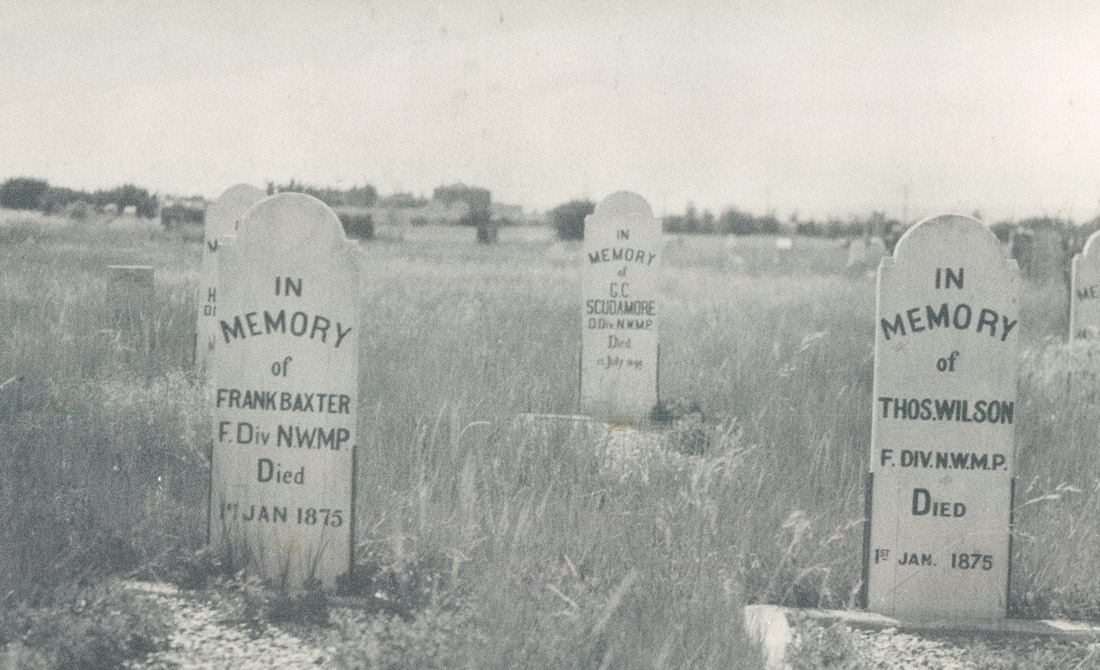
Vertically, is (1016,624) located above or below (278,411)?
below

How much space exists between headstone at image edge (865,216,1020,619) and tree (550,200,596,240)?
161ft

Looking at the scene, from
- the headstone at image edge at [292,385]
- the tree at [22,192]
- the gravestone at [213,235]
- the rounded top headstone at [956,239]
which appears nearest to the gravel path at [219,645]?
the headstone at image edge at [292,385]

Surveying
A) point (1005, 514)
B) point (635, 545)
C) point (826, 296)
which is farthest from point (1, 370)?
point (826, 296)

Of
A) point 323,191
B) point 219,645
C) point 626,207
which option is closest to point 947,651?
point 219,645

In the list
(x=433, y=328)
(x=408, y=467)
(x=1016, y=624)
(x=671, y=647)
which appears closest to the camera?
(x=671, y=647)

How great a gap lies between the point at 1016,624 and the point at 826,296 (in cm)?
1756

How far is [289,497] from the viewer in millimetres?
4609

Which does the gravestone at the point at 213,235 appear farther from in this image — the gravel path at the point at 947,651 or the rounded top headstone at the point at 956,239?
the gravel path at the point at 947,651

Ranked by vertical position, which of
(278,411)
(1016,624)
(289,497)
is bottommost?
(1016,624)

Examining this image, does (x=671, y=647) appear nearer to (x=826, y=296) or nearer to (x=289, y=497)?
(x=289, y=497)

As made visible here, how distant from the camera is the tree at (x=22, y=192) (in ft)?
46.9

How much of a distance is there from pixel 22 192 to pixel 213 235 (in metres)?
5.86

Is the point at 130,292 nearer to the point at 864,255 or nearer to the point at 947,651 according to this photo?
the point at 947,651

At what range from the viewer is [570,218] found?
56219 mm
